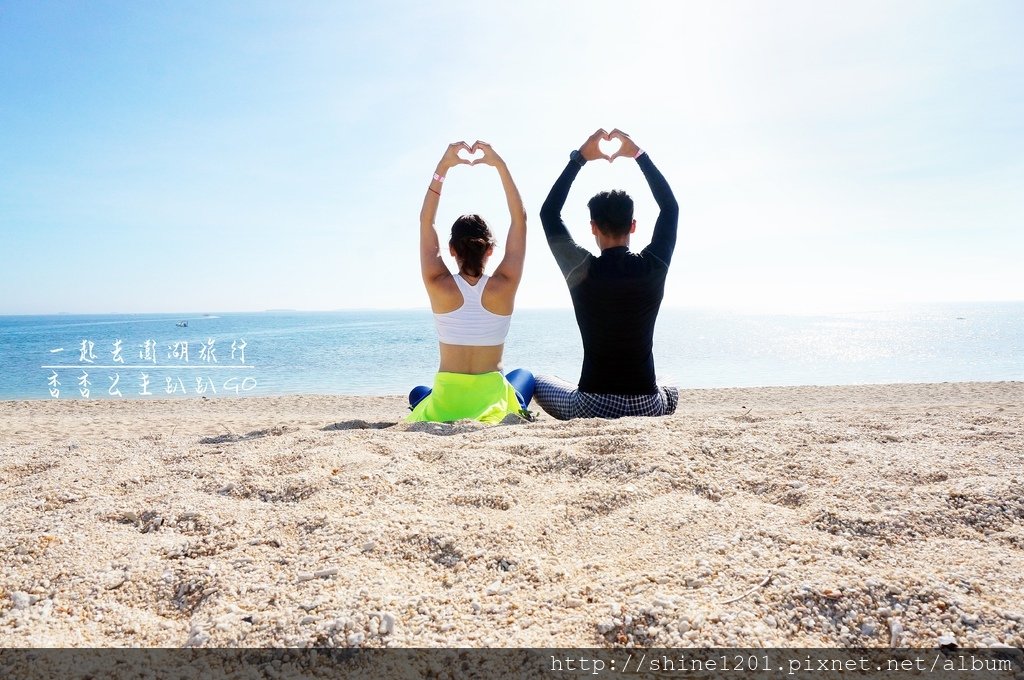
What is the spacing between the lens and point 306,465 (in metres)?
2.47

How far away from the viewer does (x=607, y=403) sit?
3.80 meters

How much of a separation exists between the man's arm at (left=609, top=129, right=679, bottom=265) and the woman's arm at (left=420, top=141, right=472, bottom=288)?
1.15 m

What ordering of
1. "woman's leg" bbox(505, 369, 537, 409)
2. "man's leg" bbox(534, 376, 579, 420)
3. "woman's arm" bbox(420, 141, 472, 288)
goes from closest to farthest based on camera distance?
"woman's arm" bbox(420, 141, 472, 288)
"man's leg" bbox(534, 376, 579, 420)
"woman's leg" bbox(505, 369, 537, 409)

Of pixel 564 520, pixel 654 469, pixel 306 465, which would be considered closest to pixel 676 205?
pixel 654 469

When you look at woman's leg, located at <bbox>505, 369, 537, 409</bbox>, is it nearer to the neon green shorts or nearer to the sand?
the neon green shorts

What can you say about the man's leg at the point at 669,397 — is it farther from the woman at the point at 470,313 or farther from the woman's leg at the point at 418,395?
the woman's leg at the point at 418,395

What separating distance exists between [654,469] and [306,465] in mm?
1507

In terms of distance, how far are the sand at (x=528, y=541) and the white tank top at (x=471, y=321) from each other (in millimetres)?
993

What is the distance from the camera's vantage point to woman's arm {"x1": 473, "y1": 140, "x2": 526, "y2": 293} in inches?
150

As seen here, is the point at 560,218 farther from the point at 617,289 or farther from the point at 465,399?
the point at 465,399

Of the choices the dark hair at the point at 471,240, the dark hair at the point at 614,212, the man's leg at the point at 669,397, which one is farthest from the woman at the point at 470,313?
the man's leg at the point at 669,397

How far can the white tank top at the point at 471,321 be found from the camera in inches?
148

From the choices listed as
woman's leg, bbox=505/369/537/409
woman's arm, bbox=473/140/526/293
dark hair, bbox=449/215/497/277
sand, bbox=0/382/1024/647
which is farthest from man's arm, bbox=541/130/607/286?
sand, bbox=0/382/1024/647

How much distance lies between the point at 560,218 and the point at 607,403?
131 centimetres
